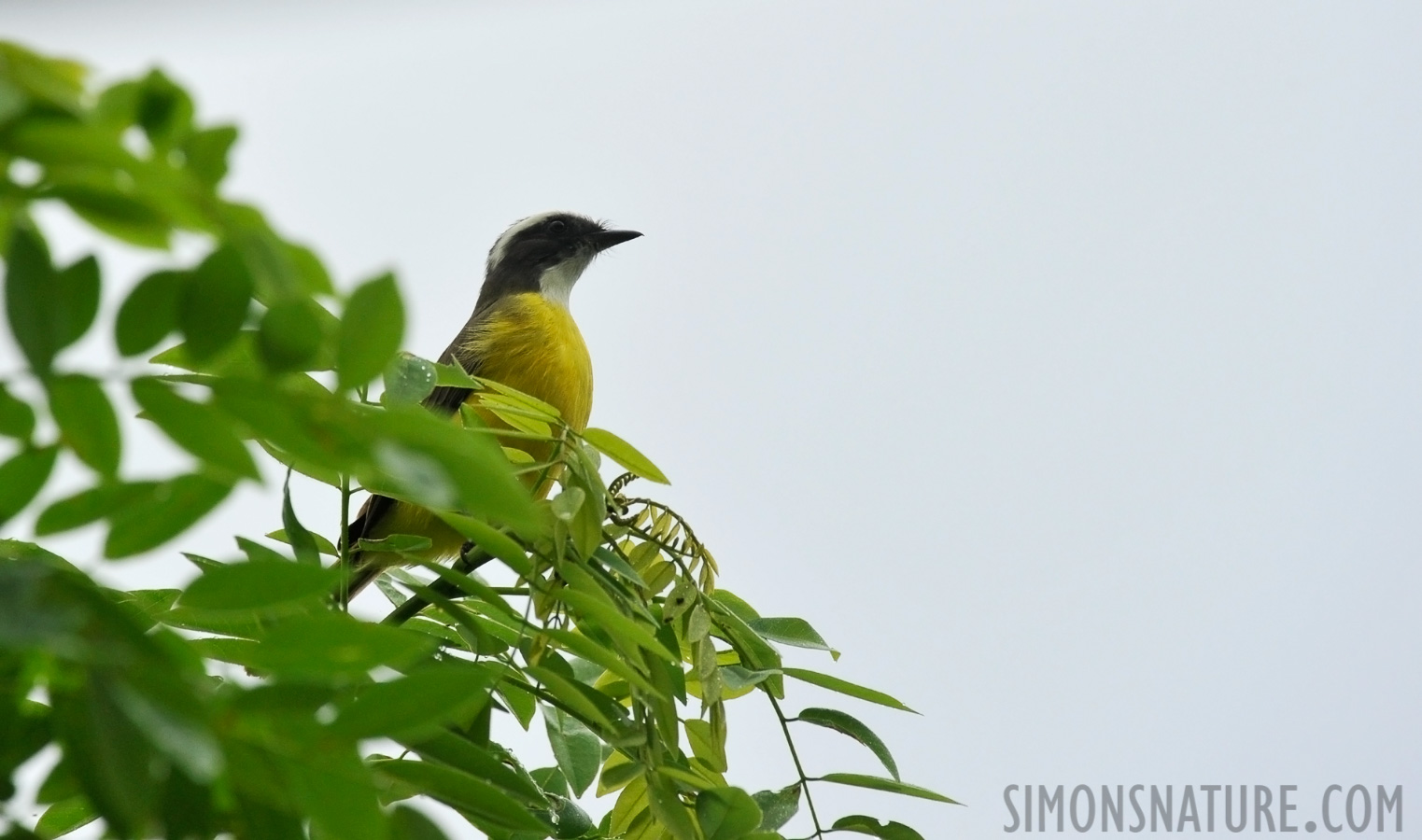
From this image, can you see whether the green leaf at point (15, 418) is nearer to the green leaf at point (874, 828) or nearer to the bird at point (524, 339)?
the green leaf at point (874, 828)

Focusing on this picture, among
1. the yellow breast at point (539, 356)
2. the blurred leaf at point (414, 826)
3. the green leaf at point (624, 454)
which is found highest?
the yellow breast at point (539, 356)

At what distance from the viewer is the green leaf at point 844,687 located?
2.01 metres

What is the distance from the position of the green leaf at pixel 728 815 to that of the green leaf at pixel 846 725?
0.39m

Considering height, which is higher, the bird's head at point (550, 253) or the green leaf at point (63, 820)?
the bird's head at point (550, 253)

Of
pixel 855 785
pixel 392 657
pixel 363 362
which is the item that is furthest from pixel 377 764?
pixel 855 785

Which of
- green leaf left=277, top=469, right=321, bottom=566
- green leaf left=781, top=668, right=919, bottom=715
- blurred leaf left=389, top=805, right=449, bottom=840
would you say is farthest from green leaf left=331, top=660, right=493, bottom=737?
green leaf left=781, top=668, right=919, bottom=715

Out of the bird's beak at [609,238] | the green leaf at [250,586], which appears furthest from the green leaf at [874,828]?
the bird's beak at [609,238]

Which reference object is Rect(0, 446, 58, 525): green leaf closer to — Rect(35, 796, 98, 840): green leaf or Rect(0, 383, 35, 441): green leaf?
Rect(0, 383, 35, 441): green leaf

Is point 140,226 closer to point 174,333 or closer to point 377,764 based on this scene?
point 174,333

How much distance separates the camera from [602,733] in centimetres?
180

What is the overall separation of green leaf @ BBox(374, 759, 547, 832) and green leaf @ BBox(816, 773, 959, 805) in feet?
2.62

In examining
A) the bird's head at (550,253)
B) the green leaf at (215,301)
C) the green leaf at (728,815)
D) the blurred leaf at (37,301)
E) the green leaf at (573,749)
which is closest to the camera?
the blurred leaf at (37,301)

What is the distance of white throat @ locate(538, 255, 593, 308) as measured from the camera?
23.2 feet

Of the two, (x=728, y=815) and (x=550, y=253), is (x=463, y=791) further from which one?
(x=550, y=253)
